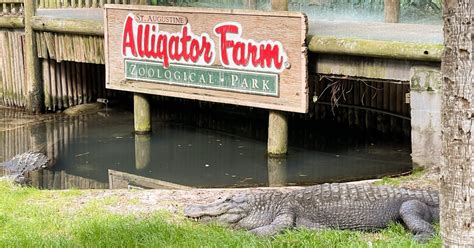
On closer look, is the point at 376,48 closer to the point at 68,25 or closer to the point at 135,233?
the point at 135,233

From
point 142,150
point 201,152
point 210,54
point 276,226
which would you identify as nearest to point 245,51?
point 210,54

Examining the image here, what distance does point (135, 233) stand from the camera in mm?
5398

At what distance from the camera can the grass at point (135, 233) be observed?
5.17 metres

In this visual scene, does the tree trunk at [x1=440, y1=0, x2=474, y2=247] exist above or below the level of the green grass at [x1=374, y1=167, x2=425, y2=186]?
above

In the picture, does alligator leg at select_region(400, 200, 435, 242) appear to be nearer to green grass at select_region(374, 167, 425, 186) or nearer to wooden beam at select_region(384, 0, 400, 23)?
green grass at select_region(374, 167, 425, 186)

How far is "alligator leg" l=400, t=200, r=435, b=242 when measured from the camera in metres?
5.55

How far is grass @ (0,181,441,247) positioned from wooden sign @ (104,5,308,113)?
3.34 metres

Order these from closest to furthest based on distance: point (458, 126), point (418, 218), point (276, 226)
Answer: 1. point (458, 126)
2. point (418, 218)
3. point (276, 226)

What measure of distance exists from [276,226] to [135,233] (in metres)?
1.12

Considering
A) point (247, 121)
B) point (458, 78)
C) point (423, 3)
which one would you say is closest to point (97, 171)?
point (247, 121)

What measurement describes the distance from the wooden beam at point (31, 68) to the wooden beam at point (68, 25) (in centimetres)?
18

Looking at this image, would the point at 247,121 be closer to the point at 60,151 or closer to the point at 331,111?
the point at 331,111

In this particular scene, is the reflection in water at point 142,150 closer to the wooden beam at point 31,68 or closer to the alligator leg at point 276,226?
the wooden beam at point 31,68

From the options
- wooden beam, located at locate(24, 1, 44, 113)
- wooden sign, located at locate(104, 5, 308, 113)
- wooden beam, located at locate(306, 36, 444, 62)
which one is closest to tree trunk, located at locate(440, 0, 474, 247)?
wooden beam, located at locate(306, 36, 444, 62)
